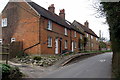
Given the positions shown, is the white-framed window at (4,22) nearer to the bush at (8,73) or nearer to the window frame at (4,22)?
the window frame at (4,22)

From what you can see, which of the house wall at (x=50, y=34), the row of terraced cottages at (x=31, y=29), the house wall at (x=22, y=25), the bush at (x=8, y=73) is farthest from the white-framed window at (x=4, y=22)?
the bush at (x=8, y=73)

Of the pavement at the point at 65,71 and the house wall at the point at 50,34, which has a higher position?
the house wall at the point at 50,34

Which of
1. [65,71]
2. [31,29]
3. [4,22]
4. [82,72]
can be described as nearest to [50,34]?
[31,29]

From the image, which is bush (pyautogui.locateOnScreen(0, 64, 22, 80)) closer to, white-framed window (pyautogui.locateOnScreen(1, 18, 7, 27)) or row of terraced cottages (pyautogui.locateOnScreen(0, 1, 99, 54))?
row of terraced cottages (pyautogui.locateOnScreen(0, 1, 99, 54))

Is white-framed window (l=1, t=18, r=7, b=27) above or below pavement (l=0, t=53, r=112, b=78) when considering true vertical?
above

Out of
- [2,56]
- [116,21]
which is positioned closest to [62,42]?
[2,56]

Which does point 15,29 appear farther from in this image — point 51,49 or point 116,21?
point 116,21

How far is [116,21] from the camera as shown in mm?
8391

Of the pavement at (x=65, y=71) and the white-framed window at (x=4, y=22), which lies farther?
the white-framed window at (x=4, y=22)

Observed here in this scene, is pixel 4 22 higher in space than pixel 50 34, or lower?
higher

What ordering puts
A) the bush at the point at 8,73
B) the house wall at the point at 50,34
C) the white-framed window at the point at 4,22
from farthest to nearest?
the white-framed window at the point at 4,22 → the house wall at the point at 50,34 → the bush at the point at 8,73

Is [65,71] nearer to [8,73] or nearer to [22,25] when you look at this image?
[8,73]

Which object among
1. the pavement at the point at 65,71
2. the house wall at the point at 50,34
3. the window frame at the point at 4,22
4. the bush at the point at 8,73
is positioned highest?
the window frame at the point at 4,22

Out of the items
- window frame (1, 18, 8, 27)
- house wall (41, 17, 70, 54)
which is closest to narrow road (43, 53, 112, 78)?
house wall (41, 17, 70, 54)
